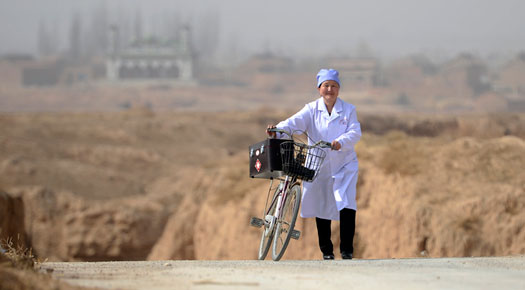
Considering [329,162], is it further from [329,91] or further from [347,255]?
[347,255]

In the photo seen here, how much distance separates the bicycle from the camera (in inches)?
253

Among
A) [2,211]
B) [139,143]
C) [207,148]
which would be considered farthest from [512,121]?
[2,211]

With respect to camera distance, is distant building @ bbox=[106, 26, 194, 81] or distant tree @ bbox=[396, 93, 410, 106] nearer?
distant tree @ bbox=[396, 93, 410, 106]

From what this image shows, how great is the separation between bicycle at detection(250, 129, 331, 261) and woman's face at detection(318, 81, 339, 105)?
1.44ft

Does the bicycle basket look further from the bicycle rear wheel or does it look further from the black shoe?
the black shoe

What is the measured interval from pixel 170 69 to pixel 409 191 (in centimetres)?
9379

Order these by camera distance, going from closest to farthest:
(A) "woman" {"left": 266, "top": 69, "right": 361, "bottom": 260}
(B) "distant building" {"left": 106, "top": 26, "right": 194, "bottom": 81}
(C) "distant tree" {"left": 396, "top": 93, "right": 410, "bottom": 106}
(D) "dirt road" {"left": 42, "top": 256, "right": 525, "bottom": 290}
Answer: (D) "dirt road" {"left": 42, "top": 256, "right": 525, "bottom": 290} < (A) "woman" {"left": 266, "top": 69, "right": 361, "bottom": 260} < (C) "distant tree" {"left": 396, "top": 93, "right": 410, "bottom": 106} < (B) "distant building" {"left": 106, "top": 26, "right": 194, "bottom": 81}

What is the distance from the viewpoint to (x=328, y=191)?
6973 millimetres

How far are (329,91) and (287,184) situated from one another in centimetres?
89

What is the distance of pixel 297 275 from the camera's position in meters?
5.29

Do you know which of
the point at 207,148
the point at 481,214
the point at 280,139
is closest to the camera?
the point at 280,139

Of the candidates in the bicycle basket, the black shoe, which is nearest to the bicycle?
the bicycle basket

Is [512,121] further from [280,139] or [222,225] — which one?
[280,139]

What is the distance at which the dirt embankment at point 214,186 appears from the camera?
12.9 metres
